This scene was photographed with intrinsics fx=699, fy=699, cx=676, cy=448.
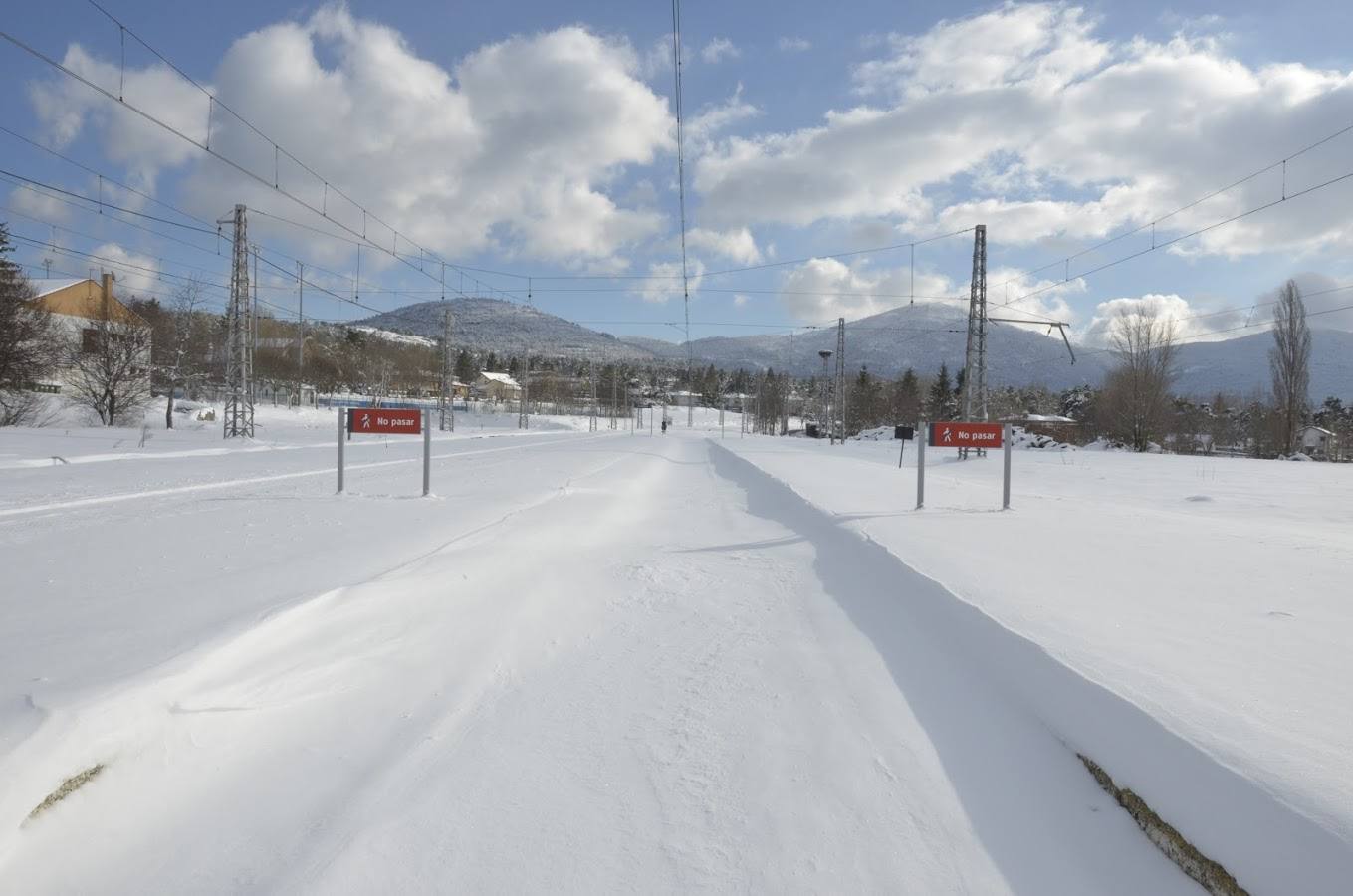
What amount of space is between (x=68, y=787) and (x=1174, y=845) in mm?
3822

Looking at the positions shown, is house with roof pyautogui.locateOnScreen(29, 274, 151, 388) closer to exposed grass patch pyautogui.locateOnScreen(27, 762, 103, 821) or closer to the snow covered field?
the snow covered field

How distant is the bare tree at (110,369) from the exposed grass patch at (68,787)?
44.6 m

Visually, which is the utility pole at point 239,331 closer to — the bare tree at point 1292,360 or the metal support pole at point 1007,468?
the metal support pole at point 1007,468

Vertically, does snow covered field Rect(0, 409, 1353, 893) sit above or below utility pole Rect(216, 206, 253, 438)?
below

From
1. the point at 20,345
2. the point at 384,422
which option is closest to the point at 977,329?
the point at 384,422

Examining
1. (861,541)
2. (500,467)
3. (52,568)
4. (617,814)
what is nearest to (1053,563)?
(861,541)

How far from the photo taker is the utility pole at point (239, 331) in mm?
27297

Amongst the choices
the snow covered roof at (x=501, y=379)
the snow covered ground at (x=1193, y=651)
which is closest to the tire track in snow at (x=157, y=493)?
the snow covered ground at (x=1193, y=651)

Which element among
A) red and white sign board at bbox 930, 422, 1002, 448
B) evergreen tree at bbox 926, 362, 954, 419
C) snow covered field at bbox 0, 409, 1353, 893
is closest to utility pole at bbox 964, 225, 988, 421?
red and white sign board at bbox 930, 422, 1002, 448

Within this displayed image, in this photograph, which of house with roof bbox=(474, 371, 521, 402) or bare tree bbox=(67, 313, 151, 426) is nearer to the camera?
bare tree bbox=(67, 313, 151, 426)

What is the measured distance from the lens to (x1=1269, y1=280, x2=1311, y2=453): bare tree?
145ft

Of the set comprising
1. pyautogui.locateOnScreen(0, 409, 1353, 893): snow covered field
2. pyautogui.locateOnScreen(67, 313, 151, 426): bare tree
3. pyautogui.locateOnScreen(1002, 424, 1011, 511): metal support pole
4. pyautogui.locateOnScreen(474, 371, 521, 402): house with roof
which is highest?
pyautogui.locateOnScreen(474, 371, 521, 402): house with roof

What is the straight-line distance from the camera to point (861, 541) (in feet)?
24.2

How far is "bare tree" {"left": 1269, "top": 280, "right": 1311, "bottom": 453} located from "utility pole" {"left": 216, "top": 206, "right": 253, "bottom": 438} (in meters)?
57.5
